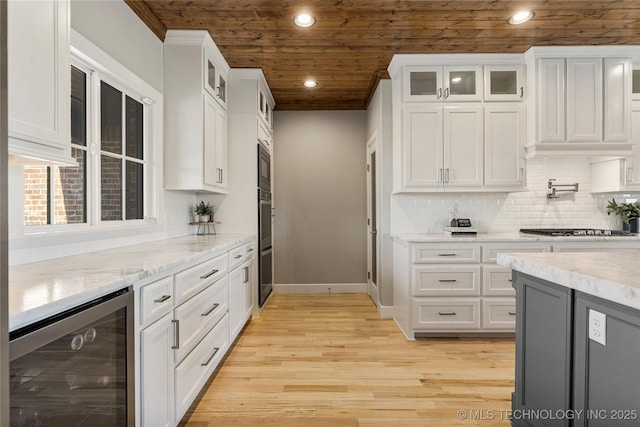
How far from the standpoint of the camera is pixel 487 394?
2238 mm

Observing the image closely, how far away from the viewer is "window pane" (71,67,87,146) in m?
2.01

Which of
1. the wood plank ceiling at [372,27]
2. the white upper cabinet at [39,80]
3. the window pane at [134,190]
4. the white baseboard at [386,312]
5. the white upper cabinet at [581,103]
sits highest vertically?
the wood plank ceiling at [372,27]

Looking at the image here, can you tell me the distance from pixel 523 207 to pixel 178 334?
360cm

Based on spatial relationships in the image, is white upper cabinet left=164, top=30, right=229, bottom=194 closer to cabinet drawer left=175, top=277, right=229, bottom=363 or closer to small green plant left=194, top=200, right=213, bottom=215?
small green plant left=194, top=200, right=213, bottom=215

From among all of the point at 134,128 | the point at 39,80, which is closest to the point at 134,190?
Answer: the point at 134,128

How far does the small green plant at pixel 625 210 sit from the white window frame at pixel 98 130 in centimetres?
440

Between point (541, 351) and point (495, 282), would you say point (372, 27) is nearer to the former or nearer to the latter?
point (495, 282)

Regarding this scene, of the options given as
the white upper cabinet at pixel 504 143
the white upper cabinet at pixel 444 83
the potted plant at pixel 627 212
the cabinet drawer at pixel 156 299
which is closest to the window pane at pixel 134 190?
the cabinet drawer at pixel 156 299

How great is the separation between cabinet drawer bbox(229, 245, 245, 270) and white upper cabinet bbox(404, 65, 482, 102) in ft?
6.94

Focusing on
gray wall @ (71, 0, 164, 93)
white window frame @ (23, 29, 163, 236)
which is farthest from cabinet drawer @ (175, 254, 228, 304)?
gray wall @ (71, 0, 164, 93)

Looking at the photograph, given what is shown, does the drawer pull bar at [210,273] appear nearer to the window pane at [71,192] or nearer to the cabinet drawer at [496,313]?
the window pane at [71,192]

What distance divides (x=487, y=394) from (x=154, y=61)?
3337 millimetres

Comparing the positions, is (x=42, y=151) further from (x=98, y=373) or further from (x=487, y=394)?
(x=487, y=394)

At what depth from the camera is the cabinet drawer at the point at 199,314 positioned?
182cm
